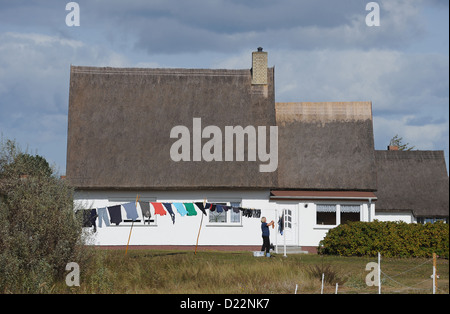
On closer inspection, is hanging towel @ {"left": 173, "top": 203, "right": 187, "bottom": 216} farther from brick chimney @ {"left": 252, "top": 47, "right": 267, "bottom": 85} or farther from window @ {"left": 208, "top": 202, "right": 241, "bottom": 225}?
brick chimney @ {"left": 252, "top": 47, "right": 267, "bottom": 85}

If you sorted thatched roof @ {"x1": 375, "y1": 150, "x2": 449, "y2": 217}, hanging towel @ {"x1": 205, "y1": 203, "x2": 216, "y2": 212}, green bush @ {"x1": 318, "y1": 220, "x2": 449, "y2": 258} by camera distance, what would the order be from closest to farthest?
green bush @ {"x1": 318, "y1": 220, "x2": 449, "y2": 258} < hanging towel @ {"x1": 205, "y1": 203, "x2": 216, "y2": 212} < thatched roof @ {"x1": 375, "y1": 150, "x2": 449, "y2": 217}

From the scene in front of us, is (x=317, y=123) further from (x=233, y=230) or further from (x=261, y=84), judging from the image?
(x=233, y=230)

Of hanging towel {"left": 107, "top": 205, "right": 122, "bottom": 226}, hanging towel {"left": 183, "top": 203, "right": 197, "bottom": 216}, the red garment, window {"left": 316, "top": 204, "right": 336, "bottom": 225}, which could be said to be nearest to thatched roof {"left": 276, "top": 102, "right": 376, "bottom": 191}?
window {"left": 316, "top": 204, "right": 336, "bottom": 225}

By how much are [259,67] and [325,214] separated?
8190mm

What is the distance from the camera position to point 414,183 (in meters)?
40.8

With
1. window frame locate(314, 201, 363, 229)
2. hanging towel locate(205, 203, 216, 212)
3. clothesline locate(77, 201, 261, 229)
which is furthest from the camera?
window frame locate(314, 201, 363, 229)

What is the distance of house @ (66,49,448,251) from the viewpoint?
31250mm

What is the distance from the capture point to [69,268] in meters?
17.9

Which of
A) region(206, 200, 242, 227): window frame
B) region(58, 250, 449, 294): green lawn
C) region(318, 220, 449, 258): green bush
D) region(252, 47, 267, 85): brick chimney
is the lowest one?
region(58, 250, 449, 294): green lawn

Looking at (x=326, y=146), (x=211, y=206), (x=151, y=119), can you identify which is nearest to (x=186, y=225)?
(x=211, y=206)

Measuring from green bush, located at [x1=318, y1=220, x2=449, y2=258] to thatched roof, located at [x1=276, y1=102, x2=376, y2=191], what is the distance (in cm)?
591

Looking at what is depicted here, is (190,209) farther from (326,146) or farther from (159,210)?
(326,146)
